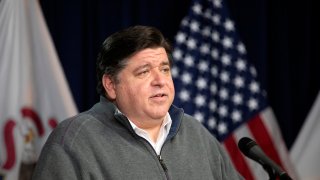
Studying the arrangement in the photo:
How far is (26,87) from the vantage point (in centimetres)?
299

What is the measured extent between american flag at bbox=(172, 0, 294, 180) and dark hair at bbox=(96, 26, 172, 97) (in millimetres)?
1436

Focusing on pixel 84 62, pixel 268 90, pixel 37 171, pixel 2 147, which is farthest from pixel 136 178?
pixel 268 90

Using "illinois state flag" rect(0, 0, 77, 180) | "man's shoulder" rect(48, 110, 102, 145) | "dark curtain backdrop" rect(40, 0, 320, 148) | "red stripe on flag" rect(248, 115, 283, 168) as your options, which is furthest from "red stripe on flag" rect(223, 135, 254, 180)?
"man's shoulder" rect(48, 110, 102, 145)

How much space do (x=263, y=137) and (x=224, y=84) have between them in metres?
0.43

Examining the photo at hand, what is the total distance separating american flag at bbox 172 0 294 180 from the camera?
3.38 metres

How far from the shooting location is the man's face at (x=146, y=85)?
6.17 feet

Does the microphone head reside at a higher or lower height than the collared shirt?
lower

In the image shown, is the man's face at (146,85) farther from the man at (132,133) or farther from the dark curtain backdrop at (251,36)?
the dark curtain backdrop at (251,36)

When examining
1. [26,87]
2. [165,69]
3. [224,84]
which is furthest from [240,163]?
[165,69]

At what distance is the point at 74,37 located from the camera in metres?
3.35

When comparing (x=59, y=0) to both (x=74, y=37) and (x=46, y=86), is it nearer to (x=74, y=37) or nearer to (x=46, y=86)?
(x=74, y=37)

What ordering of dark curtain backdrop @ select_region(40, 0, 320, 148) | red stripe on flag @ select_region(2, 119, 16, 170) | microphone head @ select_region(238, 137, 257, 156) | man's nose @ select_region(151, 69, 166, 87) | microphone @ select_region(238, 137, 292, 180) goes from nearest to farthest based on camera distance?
microphone @ select_region(238, 137, 292, 180), microphone head @ select_region(238, 137, 257, 156), man's nose @ select_region(151, 69, 166, 87), red stripe on flag @ select_region(2, 119, 16, 170), dark curtain backdrop @ select_region(40, 0, 320, 148)

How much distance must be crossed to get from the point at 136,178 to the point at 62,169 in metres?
0.26

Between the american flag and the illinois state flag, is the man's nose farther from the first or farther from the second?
the american flag
